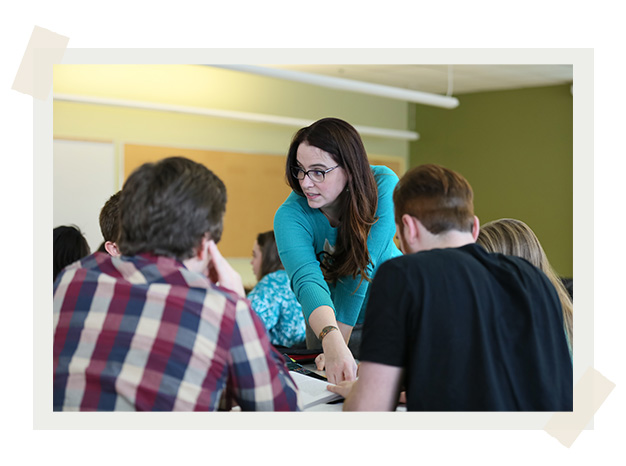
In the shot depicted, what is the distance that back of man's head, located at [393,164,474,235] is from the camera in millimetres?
1213

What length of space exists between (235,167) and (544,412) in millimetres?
5279

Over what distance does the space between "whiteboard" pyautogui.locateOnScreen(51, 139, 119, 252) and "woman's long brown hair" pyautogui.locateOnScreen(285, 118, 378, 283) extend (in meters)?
3.49

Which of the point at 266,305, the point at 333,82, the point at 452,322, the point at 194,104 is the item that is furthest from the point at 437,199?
the point at 194,104

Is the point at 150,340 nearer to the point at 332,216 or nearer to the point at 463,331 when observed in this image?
the point at 463,331

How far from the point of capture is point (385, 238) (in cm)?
206

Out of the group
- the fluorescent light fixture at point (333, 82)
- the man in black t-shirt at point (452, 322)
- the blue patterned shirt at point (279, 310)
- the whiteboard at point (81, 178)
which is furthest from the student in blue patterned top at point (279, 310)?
the whiteboard at point (81, 178)

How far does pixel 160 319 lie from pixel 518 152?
6508mm

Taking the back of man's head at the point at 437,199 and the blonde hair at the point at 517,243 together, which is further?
the blonde hair at the point at 517,243

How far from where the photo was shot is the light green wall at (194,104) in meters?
5.43
